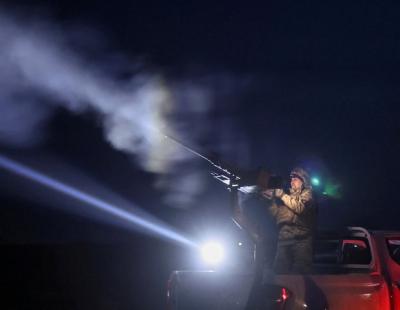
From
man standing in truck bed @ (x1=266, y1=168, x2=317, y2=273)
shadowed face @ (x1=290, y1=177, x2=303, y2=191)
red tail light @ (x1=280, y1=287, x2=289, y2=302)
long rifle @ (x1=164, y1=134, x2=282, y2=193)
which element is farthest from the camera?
shadowed face @ (x1=290, y1=177, x2=303, y2=191)

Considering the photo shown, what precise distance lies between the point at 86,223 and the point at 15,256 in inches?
335

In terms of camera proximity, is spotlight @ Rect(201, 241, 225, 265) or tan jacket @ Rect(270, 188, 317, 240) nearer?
tan jacket @ Rect(270, 188, 317, 240)

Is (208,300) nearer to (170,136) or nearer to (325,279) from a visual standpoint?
(325,279)

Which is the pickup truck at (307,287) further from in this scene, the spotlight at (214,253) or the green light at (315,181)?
the spotlight at (214,253)

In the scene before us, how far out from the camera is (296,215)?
7016 mm

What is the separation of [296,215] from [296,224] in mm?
104

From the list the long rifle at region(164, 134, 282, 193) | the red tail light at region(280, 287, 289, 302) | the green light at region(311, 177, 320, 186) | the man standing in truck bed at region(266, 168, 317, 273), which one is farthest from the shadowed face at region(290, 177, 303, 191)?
the red tail light at region(280, 287, 289, 302)

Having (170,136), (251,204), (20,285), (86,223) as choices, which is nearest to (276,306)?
(251,204)

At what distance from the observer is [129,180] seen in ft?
88.7

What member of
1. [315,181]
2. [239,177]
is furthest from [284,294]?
[315,181]

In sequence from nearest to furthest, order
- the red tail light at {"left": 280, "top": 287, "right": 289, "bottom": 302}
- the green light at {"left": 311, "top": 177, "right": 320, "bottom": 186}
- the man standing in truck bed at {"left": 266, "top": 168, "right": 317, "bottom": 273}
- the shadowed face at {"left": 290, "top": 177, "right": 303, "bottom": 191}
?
the red tail light at {"left": 280, "top": 287, "right": 289, "bottom": 302} → the man standing in truck bed at {"left": 266, "top": 168, "right": 317, "bottom": 273} → the shadowed face at {"left": 290, "top": 177, "right": 303, "bottom": 191} → the green light at {"left": 311, "top": 177, "right": 320, "bottom": 186}

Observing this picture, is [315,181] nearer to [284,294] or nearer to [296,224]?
[296,224]

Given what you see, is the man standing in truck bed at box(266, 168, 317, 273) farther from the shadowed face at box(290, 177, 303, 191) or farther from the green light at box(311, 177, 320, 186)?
the green light at box(311, 177, 320, 186)

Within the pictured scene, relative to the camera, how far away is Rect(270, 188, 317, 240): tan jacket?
22.7 feet
